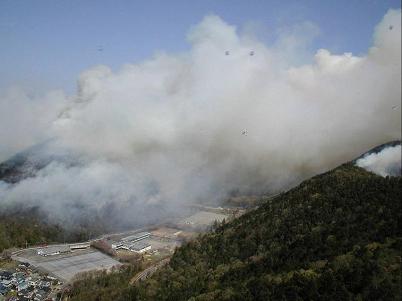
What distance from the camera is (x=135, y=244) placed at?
7650 centimetres

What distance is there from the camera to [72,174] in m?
115

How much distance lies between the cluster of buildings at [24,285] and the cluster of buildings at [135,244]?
53.8 ft

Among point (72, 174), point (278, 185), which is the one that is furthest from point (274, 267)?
point (72, 174)

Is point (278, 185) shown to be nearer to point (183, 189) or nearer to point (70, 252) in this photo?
point (183, 189)

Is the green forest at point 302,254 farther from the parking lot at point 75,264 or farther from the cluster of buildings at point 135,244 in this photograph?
the cluster of buildings at point 135,244

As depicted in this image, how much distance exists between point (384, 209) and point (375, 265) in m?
9.46

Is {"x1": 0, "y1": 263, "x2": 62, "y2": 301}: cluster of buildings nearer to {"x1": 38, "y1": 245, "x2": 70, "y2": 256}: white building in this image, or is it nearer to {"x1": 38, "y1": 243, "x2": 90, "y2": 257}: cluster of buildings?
{"x1": 38, "y1": 245, "x2": 70, "y2": 256}: white building

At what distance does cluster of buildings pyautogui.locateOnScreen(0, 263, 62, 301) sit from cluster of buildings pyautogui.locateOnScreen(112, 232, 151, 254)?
1640cm

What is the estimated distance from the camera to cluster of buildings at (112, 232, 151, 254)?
241 ft

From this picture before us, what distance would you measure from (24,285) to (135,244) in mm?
23794

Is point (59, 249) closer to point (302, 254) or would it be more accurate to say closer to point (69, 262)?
point (69, 262)

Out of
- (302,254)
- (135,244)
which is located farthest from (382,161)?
(135,244)

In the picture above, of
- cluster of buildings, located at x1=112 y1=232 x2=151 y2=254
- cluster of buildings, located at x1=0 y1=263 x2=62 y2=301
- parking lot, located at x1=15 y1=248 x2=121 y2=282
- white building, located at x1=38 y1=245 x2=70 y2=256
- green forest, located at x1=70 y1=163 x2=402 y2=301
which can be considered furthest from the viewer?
cluster of buildings, located at x1=112 y1=232 x2=151 y2=254

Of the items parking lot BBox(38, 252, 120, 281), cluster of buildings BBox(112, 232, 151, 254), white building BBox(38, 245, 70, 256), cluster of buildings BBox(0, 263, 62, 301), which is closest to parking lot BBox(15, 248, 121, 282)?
parking lot BBox(38, 252, 120, 281)
